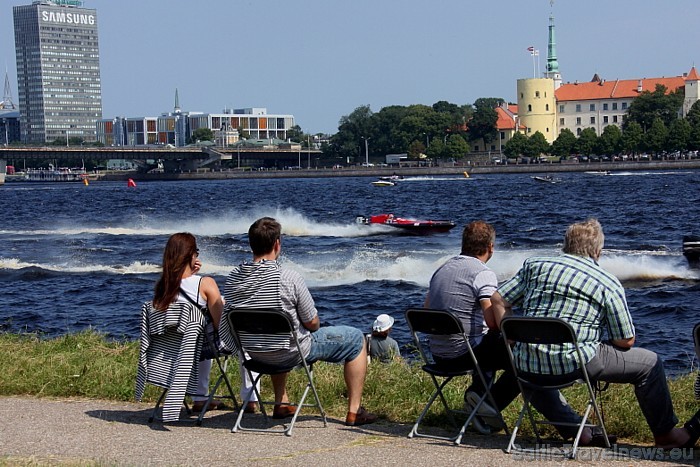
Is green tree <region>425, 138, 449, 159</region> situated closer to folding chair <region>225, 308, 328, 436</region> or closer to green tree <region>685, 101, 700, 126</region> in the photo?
green tree <region>685, 101, 700, 126</region>

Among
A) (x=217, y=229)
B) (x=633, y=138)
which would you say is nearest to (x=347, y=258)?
(x=217, y=229)

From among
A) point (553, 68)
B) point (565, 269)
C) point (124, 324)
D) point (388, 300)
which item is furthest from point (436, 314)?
point (553, 68)

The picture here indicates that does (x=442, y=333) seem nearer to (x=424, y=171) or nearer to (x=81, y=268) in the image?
(x=81, y=268)

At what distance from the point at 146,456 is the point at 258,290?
1.68 metres

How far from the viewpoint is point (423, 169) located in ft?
561

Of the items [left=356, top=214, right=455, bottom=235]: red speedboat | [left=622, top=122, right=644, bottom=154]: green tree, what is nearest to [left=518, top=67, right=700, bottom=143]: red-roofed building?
[left=622, top=122, right=644, bottom=154]: green tree

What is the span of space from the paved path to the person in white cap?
465 cm

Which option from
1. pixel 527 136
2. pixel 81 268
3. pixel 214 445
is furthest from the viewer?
pixel 527 136

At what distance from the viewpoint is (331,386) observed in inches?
368

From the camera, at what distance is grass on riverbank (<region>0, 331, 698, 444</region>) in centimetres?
841

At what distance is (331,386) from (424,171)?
161m

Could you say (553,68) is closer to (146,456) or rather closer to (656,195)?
(656,195)

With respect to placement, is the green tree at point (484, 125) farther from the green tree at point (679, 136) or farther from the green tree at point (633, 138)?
the green tree at point (679, 136)

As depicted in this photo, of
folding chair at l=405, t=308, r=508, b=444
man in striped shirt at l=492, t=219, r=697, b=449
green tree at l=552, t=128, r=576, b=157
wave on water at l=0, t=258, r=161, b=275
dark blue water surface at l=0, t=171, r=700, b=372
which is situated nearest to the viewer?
man in striped shirt at l=492, t=219, r=697, b=449
